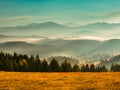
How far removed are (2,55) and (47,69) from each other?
3319cm

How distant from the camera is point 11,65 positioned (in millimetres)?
137625

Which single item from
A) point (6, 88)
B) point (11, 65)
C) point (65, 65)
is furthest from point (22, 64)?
point (6, 88)

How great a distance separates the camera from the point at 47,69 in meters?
141

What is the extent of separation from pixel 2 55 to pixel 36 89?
123186 millimetres

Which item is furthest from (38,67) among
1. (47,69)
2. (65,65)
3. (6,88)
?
(6,88)

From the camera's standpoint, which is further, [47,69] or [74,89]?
[47,69]

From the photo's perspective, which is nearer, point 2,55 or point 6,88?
point 6,88

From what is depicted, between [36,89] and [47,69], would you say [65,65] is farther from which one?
[36,89]

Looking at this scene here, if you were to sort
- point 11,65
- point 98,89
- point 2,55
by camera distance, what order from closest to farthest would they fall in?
point 98,89 → point 11,65 → point 2,55

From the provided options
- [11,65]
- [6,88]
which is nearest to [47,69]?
[11,65]

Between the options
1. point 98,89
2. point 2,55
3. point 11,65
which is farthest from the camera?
point 2,55

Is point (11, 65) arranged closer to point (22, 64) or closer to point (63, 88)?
point (22, 64)

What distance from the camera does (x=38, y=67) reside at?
141000 millimetres

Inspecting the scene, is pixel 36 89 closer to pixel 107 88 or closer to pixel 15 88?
pixel 15 88
